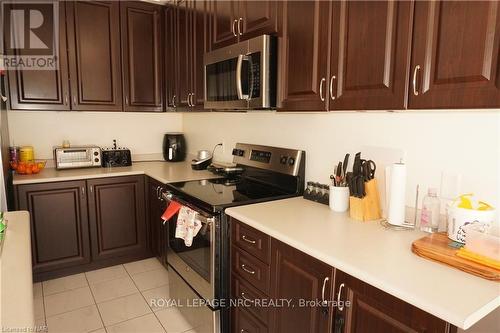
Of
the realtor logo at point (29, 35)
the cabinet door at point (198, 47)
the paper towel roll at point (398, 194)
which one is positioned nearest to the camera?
the paper towel roll at point (398, 194)

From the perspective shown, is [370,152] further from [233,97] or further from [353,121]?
[233,97]

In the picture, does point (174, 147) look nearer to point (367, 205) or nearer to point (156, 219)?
point (156, 219)

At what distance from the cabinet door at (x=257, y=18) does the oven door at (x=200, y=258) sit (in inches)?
40.1

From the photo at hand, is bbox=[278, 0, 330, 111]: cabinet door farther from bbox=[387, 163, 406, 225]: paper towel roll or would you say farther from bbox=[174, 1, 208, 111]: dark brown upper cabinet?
bbox=[174, 1, 208, 111]: dark brown upper cabinet

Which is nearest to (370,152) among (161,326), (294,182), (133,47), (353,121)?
(353,121)

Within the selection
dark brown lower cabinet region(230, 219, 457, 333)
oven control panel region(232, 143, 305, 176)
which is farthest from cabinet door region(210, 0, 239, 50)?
dark brown lower cabinet region(230, 219, 457, 333)

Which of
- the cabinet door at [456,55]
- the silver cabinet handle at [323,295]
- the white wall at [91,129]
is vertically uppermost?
the cabinet door at [456,55]

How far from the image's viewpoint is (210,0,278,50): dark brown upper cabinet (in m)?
1.74

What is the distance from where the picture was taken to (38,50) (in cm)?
269

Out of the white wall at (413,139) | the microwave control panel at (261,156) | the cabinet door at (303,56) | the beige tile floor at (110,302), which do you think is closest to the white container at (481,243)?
the white wall at (413,139)

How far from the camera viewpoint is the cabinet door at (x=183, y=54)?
264 cm

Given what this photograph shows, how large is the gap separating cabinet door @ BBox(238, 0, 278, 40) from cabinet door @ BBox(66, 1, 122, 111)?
1.53 m

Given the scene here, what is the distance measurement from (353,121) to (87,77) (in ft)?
7.57

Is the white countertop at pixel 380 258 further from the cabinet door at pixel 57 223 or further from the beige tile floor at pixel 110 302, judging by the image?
the cabinet door at pixel 57 223
